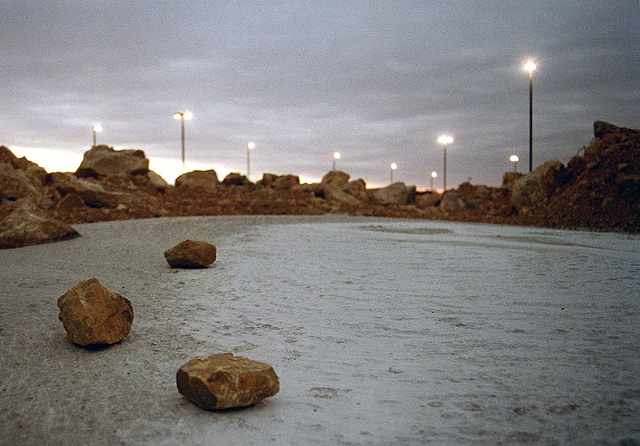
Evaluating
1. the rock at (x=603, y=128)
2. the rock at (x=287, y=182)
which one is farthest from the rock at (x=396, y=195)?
the rock at (x=603, y=128)

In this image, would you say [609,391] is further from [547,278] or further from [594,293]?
[547,278]

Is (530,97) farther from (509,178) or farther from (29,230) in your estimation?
(29,230)

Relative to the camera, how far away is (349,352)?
4.15 meters

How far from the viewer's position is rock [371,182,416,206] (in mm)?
31958

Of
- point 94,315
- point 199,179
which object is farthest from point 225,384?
point 199,179

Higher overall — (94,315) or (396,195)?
(396,195)

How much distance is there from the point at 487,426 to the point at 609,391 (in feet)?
3.54

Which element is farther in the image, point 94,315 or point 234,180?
point 234,180

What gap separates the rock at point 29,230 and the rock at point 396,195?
22.7 meters

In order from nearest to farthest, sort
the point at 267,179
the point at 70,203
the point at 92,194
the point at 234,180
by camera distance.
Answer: the point at 70,203 < the point at 92,194 < the point at 234,180 < the point at 267,179

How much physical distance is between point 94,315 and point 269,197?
22.6 meters

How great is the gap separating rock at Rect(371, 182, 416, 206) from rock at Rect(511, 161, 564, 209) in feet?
33.1

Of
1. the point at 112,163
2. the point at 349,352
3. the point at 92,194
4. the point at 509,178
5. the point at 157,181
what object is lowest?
the point at 349,352

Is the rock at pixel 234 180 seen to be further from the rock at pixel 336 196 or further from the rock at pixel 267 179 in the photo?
the rock at pixel 336 196
